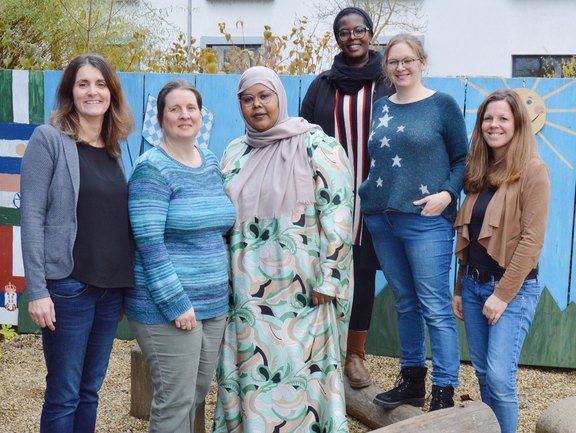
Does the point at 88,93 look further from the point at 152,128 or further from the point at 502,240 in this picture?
the point at 152,128

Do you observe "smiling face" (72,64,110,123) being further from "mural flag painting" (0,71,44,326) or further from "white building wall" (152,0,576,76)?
"white building wall" (152,0,576,76)

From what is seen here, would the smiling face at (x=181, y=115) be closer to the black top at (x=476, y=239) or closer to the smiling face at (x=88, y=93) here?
the smiling face at (x=88, y=93)

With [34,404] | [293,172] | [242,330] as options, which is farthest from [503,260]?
[34,404]

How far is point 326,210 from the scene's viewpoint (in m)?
2.92

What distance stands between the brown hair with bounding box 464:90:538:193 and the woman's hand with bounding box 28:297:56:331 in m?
1.77

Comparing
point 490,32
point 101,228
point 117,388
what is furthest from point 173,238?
point 490,32

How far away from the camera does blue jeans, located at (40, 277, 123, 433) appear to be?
2.56 meters

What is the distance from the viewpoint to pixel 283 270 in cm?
294

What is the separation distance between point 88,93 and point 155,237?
605 mm

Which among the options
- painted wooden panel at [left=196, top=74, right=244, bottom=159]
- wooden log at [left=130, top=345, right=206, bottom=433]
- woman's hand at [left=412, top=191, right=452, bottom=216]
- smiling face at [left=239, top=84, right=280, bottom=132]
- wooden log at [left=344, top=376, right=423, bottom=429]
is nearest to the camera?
smiling face at [left=239, top=84, right=280, bottom=132]

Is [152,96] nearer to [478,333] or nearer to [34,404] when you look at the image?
[34,404]

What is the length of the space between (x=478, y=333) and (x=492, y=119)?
2.97 feet

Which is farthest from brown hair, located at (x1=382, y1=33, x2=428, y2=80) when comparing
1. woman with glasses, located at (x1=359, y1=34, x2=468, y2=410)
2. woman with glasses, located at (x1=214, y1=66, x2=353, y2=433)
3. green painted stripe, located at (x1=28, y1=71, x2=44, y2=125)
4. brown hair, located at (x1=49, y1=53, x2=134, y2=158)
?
green painted stripe, located at (x1=28, y1=71, x2=44, y2=125)

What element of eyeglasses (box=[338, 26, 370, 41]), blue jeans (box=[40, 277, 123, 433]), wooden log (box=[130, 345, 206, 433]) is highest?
eyeglasses (box=[338, 26, 370, 41])
